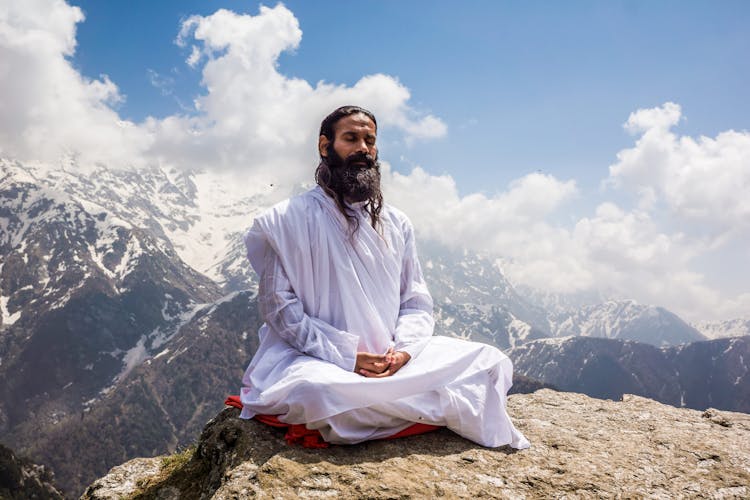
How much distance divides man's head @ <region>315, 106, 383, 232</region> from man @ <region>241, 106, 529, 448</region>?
1 centimetres

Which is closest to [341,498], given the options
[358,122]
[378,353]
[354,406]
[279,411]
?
[354,406]

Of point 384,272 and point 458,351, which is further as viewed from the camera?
point 384,272

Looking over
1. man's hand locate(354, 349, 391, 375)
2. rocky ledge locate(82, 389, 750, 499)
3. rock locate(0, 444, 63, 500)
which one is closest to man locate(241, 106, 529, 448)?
man's hand locate(354, 349, 391, 375)

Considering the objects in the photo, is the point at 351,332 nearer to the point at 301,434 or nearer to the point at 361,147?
the point at 301,434

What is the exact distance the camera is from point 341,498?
3.36 metres

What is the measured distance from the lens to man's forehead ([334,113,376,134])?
510 centimetres

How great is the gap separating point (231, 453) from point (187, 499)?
1.18 m

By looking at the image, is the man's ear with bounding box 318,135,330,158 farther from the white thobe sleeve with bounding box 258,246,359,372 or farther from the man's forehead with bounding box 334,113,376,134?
the white thobe sleeve with bounding box 258,246,359,372

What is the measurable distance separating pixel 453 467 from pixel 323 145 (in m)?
3.90

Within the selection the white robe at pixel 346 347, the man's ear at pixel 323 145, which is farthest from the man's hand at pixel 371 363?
the man's ear at pixel 323 145

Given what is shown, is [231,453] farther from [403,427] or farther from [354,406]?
[403,427]

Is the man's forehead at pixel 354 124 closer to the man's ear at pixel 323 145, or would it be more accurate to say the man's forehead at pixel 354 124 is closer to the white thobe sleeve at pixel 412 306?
the man's ear at pixel 323 145

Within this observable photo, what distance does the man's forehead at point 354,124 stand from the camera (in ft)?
16.7

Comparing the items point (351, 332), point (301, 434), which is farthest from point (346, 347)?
point (301, 434)
